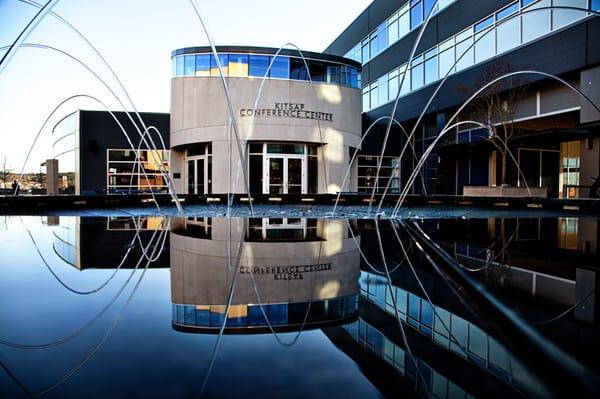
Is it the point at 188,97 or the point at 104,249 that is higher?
the point at 188,97

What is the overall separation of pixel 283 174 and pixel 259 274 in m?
22.3

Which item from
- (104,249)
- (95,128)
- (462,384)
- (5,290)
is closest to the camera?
(462,384)

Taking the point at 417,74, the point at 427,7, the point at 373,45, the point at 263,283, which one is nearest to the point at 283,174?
the point at 417,74

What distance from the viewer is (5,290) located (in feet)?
6.91

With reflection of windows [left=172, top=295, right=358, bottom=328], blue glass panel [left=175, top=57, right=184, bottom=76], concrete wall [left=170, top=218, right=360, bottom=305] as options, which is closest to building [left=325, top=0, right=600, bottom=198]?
concrete wall [left=170, top=218, right=360, bottom=305]

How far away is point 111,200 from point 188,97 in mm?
13803

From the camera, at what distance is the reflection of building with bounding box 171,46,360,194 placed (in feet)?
78.7

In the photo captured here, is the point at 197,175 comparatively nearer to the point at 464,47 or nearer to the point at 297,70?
the point at 297,70

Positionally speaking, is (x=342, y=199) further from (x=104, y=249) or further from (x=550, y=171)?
(x=550, y=171)

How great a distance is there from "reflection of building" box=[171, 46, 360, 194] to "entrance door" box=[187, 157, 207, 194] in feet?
0.22

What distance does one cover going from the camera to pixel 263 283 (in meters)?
2.25

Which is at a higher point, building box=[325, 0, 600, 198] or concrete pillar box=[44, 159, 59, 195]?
building box=[325, 0, 600, 198]

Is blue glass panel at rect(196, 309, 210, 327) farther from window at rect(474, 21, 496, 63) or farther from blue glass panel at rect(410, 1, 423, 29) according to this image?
blue glass panel at rect(410, 1, 423, 29)

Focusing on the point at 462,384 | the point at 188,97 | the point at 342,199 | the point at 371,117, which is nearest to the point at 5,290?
the point at 462,384
